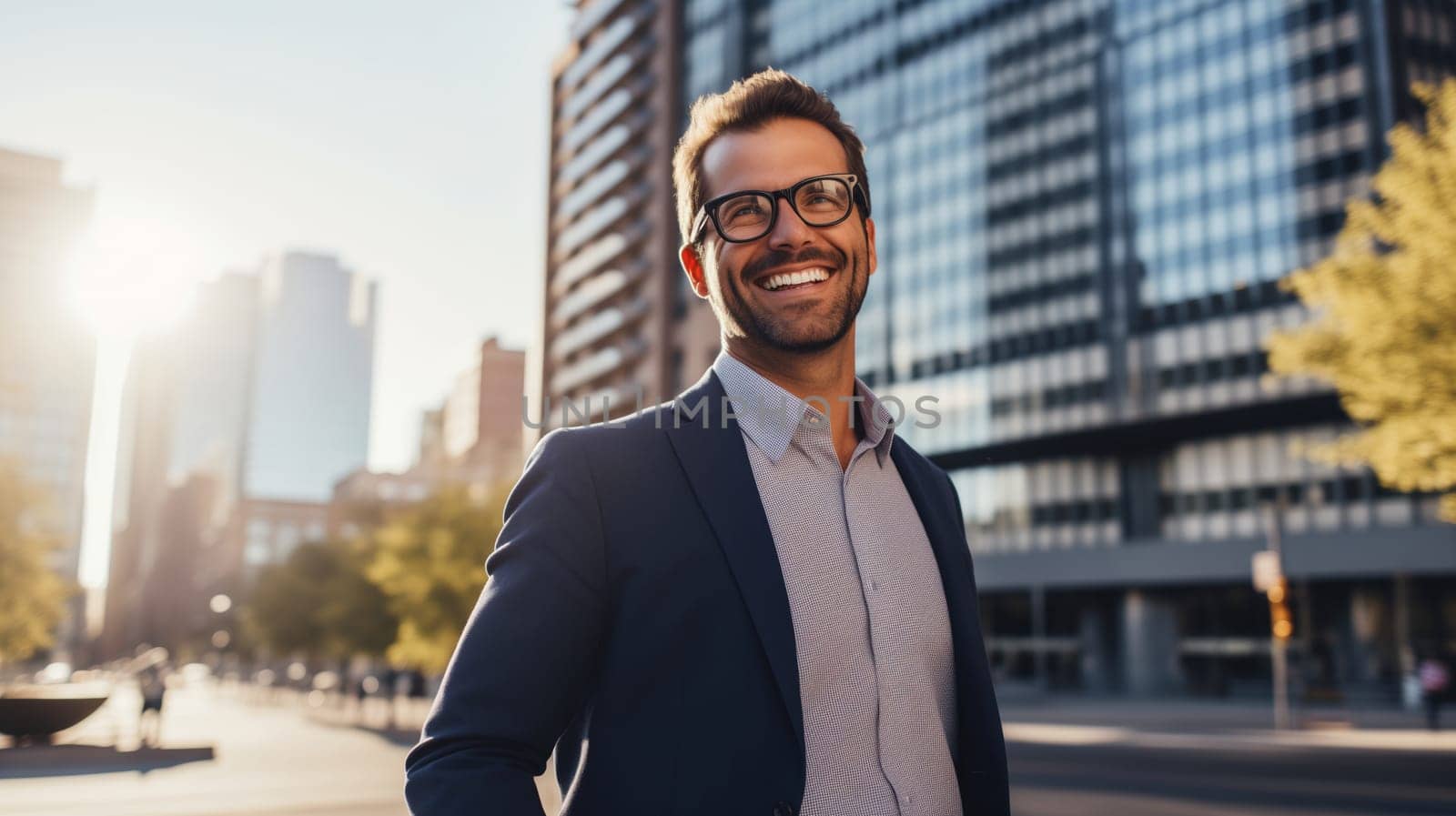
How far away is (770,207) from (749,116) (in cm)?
19

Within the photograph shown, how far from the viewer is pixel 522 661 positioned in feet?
5.61

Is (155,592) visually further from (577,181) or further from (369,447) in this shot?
(577,181)

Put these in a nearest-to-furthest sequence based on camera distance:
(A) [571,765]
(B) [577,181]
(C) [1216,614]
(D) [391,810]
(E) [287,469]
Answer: (A) [571,765] → (D) [391,810] → (C) [1216,614] → (B) [577,181] → (E) [287,469]

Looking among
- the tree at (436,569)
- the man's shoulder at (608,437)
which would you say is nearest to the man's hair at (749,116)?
the man's shoulder at (608,437)

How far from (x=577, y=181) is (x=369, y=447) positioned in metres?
107

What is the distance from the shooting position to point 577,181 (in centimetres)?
8881

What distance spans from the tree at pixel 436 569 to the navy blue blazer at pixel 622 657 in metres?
36.7

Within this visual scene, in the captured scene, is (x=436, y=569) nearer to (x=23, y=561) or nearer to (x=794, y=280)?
(x=23, y=561)

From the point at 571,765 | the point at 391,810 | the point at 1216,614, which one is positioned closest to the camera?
the point at 571,765

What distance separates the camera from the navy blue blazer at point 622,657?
169 cm

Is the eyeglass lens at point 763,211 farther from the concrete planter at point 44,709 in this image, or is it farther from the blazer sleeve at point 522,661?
the concrete planter at point 44,709

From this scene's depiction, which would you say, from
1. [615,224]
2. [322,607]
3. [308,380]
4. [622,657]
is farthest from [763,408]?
[308,380]

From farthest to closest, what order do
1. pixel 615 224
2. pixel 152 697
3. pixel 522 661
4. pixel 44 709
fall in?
pixel 615 224 < pixel 152 697 < pixel 44 709 < pixel 522 661

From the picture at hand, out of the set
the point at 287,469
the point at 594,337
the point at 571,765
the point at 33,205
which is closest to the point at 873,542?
the point at 571,765
